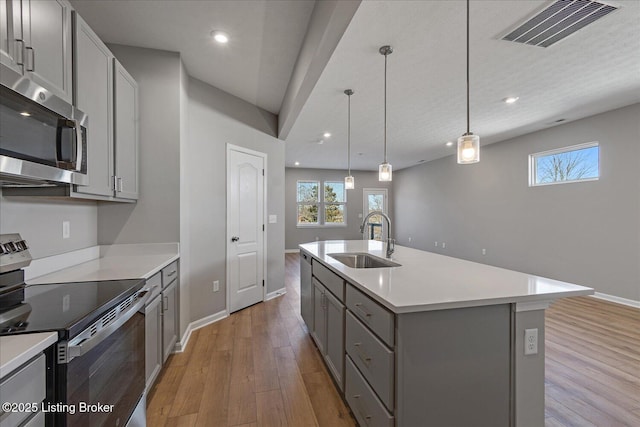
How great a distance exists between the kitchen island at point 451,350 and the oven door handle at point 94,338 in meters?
1.19

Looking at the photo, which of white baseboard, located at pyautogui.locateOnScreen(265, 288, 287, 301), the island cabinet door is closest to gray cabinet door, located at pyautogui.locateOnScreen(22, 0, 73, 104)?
the island cabinet door

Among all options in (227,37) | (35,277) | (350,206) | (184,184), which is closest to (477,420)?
(35,277)

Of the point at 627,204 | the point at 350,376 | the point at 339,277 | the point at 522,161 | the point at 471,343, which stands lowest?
the point at 350,376

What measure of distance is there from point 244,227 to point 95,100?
2.14 metres

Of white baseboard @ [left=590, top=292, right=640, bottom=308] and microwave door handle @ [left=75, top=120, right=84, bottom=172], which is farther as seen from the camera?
white baseboard @ [left=590, top=292, right=640, bottom=308]

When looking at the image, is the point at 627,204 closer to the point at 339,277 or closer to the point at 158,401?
the point at 339,277

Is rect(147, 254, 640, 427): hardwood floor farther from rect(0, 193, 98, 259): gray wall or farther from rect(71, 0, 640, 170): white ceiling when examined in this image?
rect(71, 0, 640, 170): white ceiling

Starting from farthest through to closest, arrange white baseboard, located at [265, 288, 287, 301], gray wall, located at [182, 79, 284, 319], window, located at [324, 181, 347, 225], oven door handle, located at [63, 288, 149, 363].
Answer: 1. window, located at [324, 181, 347, 225]
2. white baseboard, located at [265, 288, 287, 301]
3. gray wall, located at [182, 79, 284, 319]
4. oven door handle, located at [63, 288, 149, 363]

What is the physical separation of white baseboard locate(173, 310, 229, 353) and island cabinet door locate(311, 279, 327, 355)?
1.22 meters

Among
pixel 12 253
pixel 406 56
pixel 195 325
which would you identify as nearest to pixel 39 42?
pixel 12 253

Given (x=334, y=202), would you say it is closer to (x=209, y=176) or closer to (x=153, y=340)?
(x=209, y=176)

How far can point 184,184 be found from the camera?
279cm

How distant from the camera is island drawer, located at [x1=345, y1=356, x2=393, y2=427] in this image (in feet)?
4.40

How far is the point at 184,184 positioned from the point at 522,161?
225 inches
